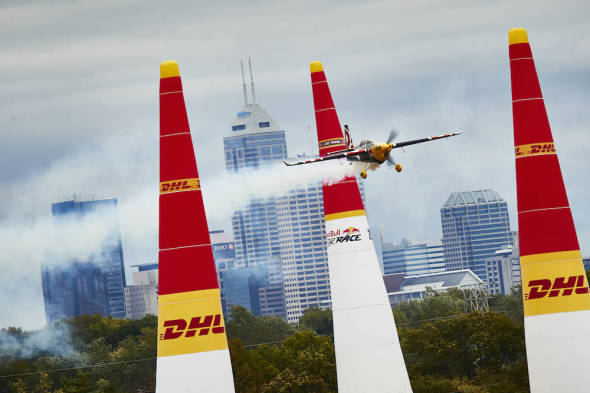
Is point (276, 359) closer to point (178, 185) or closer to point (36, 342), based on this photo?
point (36, 342)

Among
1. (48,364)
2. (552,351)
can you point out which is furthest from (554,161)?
(48,364)

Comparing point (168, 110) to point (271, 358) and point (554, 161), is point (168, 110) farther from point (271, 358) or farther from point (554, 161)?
point (271, 358)

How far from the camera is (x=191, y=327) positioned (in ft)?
114

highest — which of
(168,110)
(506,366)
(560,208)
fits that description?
(168,110)

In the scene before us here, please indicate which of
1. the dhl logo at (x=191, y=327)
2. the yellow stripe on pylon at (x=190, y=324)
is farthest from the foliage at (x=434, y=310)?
the dhl logo at (x=191, y=327)

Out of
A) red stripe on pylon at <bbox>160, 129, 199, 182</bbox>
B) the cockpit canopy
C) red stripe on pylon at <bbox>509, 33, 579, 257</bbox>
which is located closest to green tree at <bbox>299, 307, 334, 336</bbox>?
the cockpit canopy

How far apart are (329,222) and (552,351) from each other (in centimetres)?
1069

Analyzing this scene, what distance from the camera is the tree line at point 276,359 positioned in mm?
78750

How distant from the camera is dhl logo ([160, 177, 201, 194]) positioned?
117 ft

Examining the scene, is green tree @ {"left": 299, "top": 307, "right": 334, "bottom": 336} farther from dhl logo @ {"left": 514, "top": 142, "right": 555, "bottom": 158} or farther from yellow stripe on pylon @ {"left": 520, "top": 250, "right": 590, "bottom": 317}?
dhl logo @ {"left": 514, "top": 142, "right": 555, "bottom": 158}

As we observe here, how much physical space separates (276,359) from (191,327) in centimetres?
5613

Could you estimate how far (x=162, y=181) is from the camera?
35.8 metres

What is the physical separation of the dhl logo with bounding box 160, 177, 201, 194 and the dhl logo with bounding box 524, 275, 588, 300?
41.0 ft

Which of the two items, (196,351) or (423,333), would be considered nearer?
(196,351)
